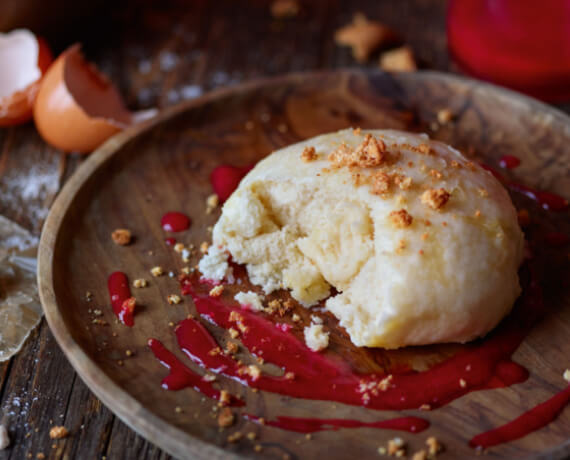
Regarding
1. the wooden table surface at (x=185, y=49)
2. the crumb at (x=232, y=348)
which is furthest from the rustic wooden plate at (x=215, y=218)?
the wooden table surface at (x=185, y=49)

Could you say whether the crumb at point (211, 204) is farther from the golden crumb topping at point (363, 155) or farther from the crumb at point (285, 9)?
the crumb at point (285, 9)

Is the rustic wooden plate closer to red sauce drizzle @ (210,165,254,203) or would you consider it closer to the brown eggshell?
red sauce drizzle @ (210,165,254,203)

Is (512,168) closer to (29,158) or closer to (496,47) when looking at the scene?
(496,47)

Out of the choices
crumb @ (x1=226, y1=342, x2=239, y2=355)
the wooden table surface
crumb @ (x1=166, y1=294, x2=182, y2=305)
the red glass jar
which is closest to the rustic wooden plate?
crumb @ (x1=166, y1=294, x2=182, y2=305)

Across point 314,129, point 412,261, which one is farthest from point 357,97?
point 412,261

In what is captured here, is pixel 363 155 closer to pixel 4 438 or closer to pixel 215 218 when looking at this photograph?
pixel 215 218

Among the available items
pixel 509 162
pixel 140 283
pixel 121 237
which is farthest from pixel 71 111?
pixel 509 162
